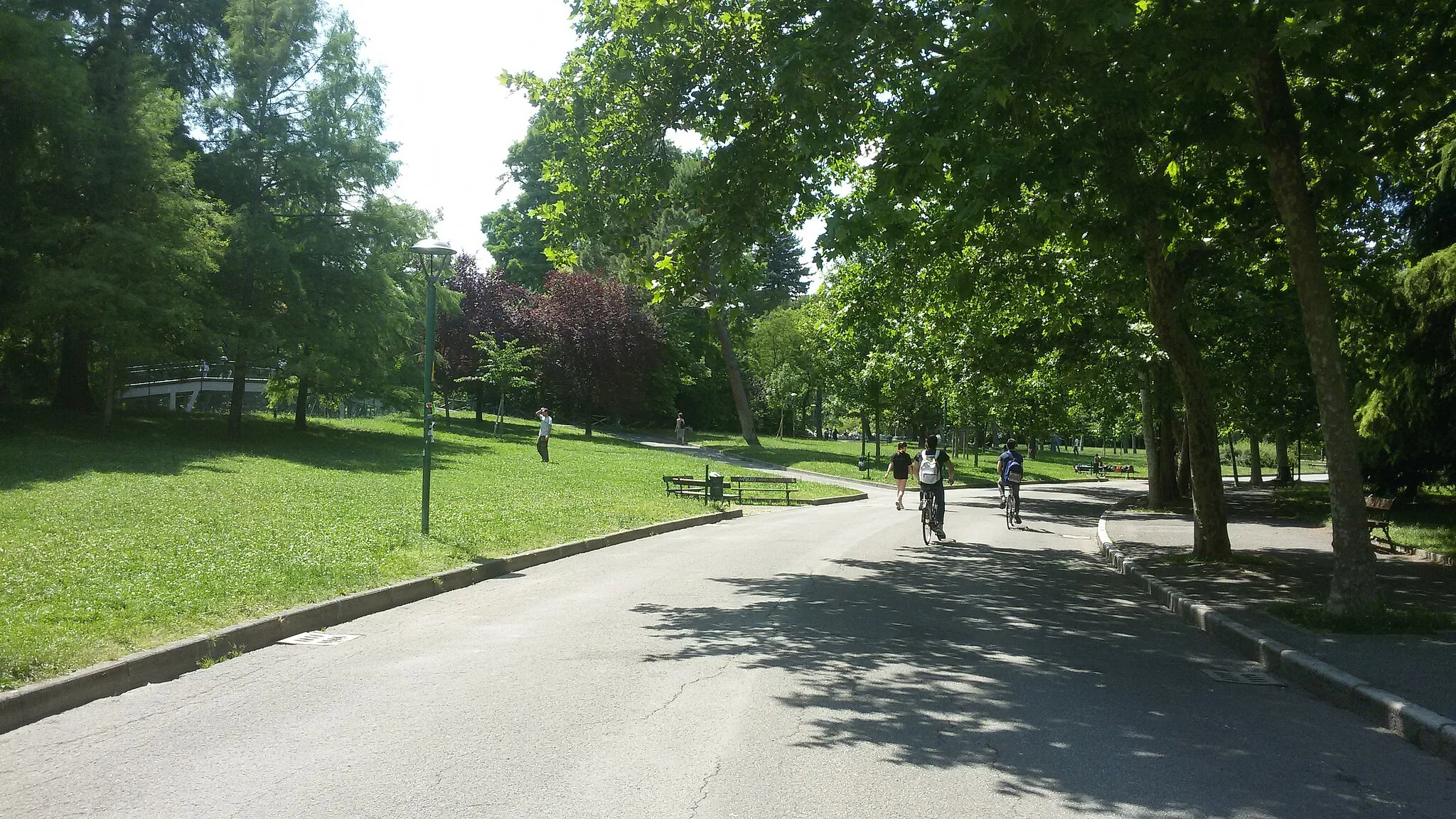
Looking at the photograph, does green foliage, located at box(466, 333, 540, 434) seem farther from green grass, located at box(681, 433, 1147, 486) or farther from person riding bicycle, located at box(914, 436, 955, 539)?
person riding bicycle, located at box(914, 436, 955, 539)

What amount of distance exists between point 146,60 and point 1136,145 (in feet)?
89.4

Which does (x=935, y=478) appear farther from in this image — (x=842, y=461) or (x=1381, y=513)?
(x=842, y=461)

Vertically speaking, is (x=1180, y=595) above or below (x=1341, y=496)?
below

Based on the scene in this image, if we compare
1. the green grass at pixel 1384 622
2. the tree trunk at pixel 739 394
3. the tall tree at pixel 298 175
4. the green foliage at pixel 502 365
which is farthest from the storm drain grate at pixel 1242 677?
the tree trunk at pixel 739 394

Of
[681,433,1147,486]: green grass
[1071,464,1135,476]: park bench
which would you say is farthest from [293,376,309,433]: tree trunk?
[1071,464,1135,476]: park bench

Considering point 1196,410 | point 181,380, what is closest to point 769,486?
point 1196,410

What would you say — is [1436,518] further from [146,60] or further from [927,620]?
[146,60]

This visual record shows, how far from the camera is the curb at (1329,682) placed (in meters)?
5.79

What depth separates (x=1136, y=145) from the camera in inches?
398

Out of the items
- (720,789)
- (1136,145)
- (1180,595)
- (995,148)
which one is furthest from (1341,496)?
(720,789)

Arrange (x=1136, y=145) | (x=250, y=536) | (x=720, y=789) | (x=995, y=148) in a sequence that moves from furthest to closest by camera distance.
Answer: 1. (x=250, y=536)
2. (x=1136, y=145)
3. (x=995, y=148)
4. (x=720, y=789)

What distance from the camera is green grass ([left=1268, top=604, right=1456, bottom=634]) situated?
866 centimetres

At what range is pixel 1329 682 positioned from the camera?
703 centimetres

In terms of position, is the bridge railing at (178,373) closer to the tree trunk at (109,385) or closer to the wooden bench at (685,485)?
the tree trunk at (109,385)
